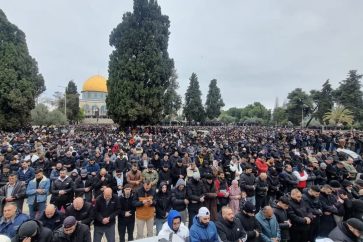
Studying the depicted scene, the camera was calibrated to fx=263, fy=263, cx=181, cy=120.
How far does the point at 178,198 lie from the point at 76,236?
2.63 m

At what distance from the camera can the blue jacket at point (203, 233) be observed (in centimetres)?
407

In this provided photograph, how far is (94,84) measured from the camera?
74.0 m

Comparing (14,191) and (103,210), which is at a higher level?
(14,191)

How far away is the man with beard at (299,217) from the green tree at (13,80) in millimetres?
30495

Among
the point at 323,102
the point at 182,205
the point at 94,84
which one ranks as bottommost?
the point at 182,205

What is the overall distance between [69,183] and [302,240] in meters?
5.58

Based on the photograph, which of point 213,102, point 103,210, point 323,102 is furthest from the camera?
point 213,102

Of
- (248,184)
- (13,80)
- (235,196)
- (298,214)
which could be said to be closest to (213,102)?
(13,80)

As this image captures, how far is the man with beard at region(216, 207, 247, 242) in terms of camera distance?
14.1 feet

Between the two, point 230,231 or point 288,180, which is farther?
point 288,180

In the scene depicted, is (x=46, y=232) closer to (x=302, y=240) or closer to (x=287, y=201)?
(x=287, y=201)

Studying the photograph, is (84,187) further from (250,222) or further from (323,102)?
(323,102)

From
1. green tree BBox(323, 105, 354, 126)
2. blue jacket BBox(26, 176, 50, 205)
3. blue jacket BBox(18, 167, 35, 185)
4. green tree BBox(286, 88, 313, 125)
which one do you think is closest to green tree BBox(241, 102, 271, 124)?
green tree BBox(286, 88, 313, 125)

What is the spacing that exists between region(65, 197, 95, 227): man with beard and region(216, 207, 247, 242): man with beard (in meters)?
2.55
